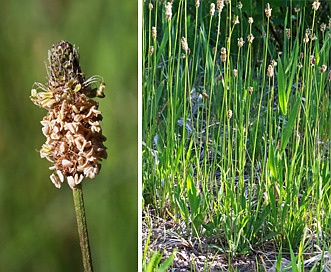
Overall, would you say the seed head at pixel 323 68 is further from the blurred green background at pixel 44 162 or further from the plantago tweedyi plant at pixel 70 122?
the plantago tweedyi plant at pixel 70 122

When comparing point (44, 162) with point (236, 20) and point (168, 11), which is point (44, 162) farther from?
point (236, 20)

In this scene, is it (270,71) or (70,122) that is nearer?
(70,122)

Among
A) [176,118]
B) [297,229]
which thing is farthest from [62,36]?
[297,229]

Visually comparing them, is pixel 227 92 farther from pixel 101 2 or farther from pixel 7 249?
pixel 7 249

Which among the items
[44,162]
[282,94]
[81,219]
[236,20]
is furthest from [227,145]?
[81,219]

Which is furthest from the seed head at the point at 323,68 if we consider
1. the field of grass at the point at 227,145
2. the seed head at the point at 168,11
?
the seed head at the point at 168,11

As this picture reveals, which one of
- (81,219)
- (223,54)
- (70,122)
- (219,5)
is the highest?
(219,5)

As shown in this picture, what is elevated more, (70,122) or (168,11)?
(168,11)
